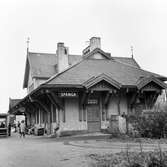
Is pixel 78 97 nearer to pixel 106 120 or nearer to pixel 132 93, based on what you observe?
pixel 106 120

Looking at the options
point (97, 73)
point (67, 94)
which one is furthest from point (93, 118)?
point (97, 73)

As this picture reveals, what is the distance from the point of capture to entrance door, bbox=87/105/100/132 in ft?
73.0

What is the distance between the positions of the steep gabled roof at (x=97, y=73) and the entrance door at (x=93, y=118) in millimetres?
2251

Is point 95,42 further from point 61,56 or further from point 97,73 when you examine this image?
point 97,73

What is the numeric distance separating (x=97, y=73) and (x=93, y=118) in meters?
3.79

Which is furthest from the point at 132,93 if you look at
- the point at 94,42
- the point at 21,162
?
the point at 21,162

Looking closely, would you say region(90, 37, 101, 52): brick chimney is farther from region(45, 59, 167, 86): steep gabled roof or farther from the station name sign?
the station name sign

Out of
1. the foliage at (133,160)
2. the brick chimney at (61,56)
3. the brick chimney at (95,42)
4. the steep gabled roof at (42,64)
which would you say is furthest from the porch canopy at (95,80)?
the foliage at (133,160)

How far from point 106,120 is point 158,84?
4.75 metres

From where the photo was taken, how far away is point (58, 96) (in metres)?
21.0

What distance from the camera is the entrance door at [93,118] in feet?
73.0

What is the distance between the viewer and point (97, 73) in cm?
2406

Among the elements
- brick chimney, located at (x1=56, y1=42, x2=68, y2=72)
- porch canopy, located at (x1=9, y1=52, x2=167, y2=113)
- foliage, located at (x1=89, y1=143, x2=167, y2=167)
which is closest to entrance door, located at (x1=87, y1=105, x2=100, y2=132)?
porch canopy, located at (x1=9, y1=52, x2=167, y2=113)

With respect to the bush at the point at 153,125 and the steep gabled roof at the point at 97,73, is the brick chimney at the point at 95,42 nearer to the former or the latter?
the steep gabled roof at the point at 97,73
